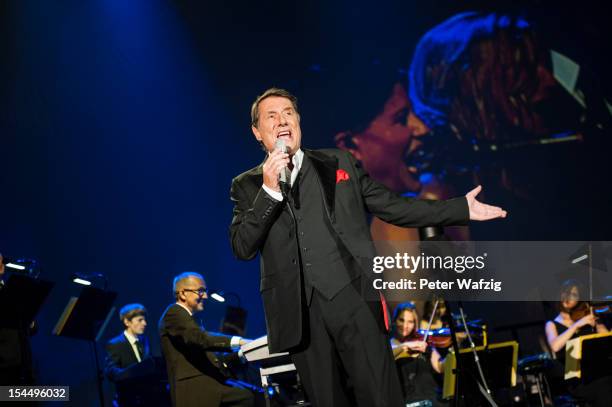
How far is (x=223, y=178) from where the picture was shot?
8.45 metres

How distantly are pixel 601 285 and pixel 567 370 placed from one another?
43.9 inches

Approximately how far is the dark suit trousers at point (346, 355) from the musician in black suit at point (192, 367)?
313 cm

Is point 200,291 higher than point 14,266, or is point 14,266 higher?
point 14,266

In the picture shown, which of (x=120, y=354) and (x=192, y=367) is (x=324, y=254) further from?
(x=120, y=354)

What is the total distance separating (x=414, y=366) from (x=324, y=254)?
3988mm

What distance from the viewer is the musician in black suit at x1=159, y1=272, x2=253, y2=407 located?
201 inches

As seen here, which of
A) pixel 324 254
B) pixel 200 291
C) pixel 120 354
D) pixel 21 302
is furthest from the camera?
pixel 120 354

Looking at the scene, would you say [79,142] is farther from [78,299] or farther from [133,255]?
[78,299]

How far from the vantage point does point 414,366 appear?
5.73 m

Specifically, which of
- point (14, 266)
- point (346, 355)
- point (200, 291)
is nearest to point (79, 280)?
point (14, 266)

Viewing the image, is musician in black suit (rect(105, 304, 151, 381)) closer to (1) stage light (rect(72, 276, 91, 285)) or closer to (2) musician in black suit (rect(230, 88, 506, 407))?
(1) stage light (rect(72, 276, 91, 285))

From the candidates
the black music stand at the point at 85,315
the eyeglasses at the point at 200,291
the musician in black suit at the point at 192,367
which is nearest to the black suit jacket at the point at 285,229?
the musician in black suit at the point at 192,367

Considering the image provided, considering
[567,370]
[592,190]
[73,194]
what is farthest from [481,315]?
[73,194]

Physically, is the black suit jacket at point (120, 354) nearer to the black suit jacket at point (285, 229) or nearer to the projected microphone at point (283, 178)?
the black suit jacket at point (285, 229)
